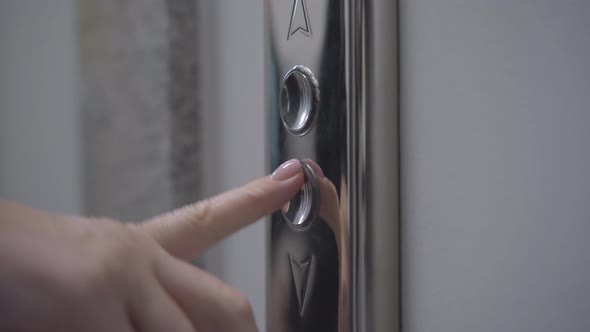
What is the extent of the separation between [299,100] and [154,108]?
20cm

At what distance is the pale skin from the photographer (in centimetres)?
16

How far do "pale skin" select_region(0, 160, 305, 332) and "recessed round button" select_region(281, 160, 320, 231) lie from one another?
68mm

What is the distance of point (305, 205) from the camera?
0.26 metres

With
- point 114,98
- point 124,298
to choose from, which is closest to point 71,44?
point 114,98

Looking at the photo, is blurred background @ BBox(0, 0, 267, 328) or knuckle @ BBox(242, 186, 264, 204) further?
blurred background @ BBox(0, 0, 267, 328)

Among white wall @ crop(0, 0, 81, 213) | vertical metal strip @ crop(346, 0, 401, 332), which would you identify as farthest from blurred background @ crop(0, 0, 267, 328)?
vertical metal strip @ crop(346, 0, 401, 332)

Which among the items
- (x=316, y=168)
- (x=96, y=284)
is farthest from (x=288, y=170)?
(x=96, y=284)

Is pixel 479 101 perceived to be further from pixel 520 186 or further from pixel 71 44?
pixel 71 44

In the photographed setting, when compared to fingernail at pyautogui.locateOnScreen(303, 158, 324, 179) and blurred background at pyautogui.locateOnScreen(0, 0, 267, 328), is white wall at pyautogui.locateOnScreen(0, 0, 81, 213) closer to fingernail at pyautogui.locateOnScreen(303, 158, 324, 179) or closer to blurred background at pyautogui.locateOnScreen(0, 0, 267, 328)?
blurred background at pyautogui.locateOnScreen(0, 0, 267, 328)

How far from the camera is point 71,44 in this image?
529 mm

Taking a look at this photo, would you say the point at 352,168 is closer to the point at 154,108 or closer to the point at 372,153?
the point at 372,153

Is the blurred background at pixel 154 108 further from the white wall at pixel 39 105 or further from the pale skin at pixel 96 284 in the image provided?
the pale skin at pixel 96 284

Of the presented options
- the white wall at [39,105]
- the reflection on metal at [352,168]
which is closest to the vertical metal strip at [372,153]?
the reflection on metal at [352,168]

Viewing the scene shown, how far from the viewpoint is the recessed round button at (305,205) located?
0.25 meters
